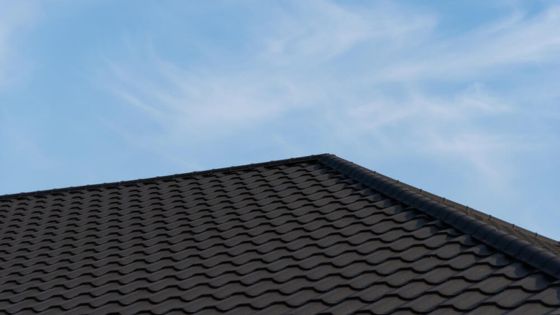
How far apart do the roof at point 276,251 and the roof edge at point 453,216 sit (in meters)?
0.02

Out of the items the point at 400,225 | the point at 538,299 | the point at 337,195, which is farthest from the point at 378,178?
the point at 538,299

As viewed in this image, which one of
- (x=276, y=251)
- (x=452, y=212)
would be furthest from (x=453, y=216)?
(x=276, y=251)

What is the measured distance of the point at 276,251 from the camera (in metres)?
9.89

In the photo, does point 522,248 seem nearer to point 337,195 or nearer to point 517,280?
point 517,280

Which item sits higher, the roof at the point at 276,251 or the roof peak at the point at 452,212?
the roof peak at the point at 452,212

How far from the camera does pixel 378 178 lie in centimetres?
1177

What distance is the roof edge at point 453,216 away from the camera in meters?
8.35

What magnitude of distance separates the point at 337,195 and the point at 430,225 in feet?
6.19

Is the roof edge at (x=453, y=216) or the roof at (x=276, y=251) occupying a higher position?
the roof edge at (x=453, y=216)

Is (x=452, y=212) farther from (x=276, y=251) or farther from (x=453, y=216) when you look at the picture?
(x=276, y=251)

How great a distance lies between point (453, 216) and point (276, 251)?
1.84 metres

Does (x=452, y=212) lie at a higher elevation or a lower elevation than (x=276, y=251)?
higher

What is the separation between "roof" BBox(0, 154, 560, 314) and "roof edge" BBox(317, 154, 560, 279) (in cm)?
2

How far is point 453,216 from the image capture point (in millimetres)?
9883
